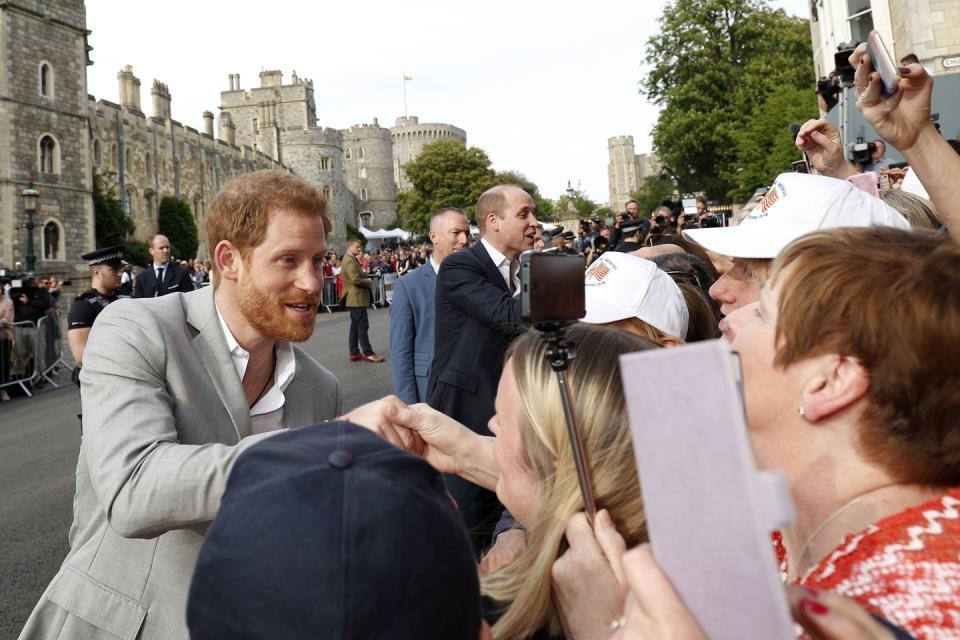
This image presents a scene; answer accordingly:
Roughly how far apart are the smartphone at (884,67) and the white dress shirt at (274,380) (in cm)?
209

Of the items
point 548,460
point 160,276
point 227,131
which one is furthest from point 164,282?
point 227,131

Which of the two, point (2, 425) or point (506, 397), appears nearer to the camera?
point (506, 397)

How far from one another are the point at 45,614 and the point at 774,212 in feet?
7.15

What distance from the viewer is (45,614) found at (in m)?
1.88

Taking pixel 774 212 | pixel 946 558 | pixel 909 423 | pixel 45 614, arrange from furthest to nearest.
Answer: pixel 774 212, pixel 45 614, pixel 909 423, pixel 946 558

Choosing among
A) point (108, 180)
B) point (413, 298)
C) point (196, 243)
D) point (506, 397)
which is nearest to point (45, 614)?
point (506, 397)

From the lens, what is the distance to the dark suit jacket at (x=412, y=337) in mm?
5410

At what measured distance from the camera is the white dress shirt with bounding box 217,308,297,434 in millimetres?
2234

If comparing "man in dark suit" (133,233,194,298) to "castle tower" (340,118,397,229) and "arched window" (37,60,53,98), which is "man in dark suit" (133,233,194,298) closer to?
"arched window" (37,60,53,98)

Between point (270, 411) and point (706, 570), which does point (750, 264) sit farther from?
point (706, 570)

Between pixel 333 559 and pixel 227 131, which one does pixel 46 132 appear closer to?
pixel 227 131

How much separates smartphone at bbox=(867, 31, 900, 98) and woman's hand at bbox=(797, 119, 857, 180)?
3.23ft

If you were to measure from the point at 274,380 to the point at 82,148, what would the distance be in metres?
38.7

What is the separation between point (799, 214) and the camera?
2.04 m
